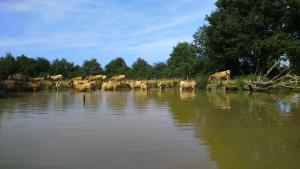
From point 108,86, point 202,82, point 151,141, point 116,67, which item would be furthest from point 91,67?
point 151,141

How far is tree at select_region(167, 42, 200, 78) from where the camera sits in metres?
53.4

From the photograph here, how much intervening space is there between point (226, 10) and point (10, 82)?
2194 cm

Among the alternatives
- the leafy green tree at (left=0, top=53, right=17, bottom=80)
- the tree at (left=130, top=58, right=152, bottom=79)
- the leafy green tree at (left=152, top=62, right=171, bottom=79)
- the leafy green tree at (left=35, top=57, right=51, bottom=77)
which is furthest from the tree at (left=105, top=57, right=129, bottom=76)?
the leafy green tree at (left=0, top=53, right=17, bottom=80)

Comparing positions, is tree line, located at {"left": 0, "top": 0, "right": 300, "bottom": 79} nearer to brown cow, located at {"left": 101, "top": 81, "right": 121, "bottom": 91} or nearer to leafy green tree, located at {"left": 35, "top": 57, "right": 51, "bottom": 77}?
brown cow, located at {"left": 101, "top": 81, "right": 121, "bottom": 91}

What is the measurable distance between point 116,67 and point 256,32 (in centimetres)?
4143

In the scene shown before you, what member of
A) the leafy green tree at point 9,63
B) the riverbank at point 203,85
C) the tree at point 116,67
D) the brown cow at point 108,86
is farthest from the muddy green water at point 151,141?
the tree at point 116,67

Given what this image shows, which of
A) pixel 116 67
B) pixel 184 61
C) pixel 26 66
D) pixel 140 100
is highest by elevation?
pixel 184 61

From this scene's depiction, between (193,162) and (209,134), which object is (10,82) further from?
(193,162)

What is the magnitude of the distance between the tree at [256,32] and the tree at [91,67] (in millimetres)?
34151

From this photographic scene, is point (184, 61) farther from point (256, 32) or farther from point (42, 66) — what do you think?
point (256, 32)

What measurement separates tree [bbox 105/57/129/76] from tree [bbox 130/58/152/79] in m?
1.56

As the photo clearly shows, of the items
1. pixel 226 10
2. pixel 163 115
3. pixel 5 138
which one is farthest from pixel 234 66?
pixel 5 138

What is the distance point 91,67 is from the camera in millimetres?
74438

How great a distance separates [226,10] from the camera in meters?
41.8
